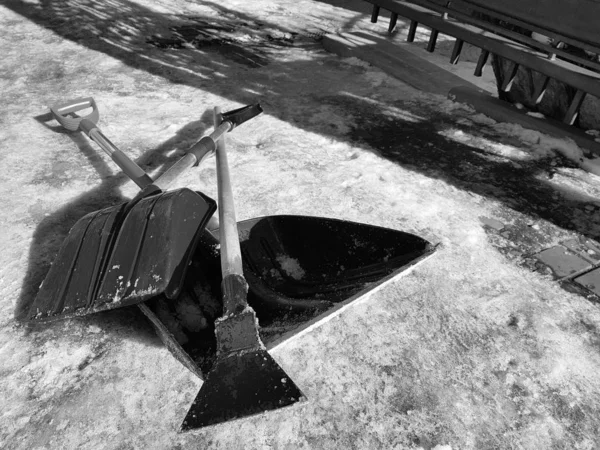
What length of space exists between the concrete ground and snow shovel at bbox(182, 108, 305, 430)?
0.25 meters

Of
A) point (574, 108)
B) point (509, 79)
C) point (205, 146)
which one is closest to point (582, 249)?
point (574, 108)

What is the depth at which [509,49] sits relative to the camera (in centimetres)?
390

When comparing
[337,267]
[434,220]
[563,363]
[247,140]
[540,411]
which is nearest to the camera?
[540,411]

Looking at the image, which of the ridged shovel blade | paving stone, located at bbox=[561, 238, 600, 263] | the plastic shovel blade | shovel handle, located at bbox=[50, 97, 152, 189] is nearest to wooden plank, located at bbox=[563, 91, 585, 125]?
paving stone, located at bbox=[561, 238, 600, 263]

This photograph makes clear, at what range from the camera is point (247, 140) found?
12.0ft

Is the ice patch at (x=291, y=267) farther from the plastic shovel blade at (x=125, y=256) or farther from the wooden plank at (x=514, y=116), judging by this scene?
the wooden plank at (x=514, y=116)

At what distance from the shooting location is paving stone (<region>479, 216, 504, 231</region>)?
9.14 feet

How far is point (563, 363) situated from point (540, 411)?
0.97 feet

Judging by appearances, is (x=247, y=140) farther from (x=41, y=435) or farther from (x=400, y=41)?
(x=400, y=41)

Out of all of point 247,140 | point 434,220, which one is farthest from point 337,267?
point 247,140

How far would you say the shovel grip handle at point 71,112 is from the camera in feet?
11.2

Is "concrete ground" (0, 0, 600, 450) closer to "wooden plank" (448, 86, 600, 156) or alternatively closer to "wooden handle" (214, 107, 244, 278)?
"wooden plank" (448, 86, 600, 156)

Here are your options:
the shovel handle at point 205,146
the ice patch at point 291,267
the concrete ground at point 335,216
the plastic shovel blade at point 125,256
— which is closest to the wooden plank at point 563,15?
the concrete ground at point 335,216

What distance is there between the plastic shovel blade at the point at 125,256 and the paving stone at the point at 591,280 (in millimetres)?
1880
